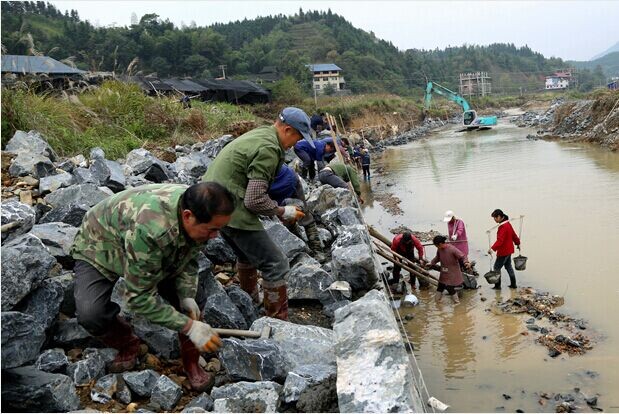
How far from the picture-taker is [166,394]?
8.18ft

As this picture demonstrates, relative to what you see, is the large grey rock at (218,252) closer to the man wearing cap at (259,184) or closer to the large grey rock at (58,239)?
the man wearing cap at (259,184)

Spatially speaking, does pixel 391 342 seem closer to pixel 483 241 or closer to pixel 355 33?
pixel 483 241

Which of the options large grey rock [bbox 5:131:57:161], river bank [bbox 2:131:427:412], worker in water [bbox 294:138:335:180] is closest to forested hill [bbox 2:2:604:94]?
large grey rock [bbox 5:131:57:161]

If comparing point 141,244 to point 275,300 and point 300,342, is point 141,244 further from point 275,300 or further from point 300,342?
point 275,300

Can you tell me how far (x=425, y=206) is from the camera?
11000mm

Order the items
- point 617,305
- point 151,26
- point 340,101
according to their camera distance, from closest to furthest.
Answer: point 617,305
point 340,101
point 151,26

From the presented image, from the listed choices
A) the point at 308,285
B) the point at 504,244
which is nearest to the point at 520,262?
Answer: the point at 504,244

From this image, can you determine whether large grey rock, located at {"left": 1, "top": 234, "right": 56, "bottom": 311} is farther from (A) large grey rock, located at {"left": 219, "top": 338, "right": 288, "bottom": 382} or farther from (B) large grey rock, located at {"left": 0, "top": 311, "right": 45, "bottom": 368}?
(A) large grey rock, located at {"left": 219, "top": 338, "right": 288, "bottom": 382}

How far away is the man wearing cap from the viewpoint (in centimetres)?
329

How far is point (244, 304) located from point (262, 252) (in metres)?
0.47

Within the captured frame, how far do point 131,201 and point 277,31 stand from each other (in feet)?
330

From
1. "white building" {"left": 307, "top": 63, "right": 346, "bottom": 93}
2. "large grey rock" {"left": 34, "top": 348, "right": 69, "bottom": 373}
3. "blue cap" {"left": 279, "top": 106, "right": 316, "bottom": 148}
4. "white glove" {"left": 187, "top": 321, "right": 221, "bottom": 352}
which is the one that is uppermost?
"white building" {"left": 307, "top": 63, "right": 346, "bottom": 93}

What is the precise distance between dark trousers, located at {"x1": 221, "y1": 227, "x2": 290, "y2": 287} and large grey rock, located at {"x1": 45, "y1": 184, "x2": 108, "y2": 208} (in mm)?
1470

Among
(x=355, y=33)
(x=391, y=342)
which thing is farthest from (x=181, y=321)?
(x=355, y=33)
